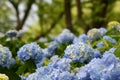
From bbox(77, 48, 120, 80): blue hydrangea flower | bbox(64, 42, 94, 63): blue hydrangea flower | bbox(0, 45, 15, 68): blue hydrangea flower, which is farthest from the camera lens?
bbox(0, 45, 15, 68): blue hydrangea flower

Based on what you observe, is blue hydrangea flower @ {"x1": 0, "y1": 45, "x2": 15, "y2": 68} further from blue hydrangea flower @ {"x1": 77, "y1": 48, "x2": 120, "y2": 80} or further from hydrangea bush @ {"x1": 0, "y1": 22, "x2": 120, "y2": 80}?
blue hydrangea flower @ {"x1": 77, "y1": 48, "x2": 120, "y2": 80}

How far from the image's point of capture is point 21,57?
241cm

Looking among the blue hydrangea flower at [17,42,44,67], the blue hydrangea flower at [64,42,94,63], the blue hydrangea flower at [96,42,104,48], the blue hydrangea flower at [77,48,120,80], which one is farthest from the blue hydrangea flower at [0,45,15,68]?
the blue hydrangea flower at [77,48,120,80]

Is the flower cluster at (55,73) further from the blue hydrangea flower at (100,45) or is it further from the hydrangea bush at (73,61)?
the blue hydrangea flower at (100,45)

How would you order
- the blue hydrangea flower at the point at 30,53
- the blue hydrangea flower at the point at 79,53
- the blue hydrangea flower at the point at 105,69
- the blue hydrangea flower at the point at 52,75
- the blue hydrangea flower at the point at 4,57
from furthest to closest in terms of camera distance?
the blue hydrangea flower at the point at 30,53
the blue hydrangea flower at the point at 4,57
the blue hydrangea flower at the point at 79,53
the blue hydrangea flower at the point at 52,75
the blue hydrangea flower at the point at 105,69

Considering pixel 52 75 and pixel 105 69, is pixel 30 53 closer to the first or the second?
pixel 52 75

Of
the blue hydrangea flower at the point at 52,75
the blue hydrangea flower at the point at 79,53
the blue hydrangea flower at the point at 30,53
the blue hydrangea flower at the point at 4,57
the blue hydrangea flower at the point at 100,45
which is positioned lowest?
the blue hydrangea flower at the point at 52,75

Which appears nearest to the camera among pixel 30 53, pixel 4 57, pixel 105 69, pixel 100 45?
pixel 105 69

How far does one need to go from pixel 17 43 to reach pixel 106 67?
7.30 ft

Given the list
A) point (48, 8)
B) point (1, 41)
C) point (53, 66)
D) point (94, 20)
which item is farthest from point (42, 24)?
point (53, 66)

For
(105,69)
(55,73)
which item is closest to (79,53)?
(55,73)

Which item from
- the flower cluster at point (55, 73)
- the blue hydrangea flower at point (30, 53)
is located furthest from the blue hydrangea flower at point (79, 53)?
the blue hydrangea flower at point (30, 53)

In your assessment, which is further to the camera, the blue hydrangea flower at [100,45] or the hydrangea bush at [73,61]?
the blue hydrangea flower at [100,45]

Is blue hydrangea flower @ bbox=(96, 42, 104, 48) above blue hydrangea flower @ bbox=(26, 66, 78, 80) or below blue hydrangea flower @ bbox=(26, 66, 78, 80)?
above
